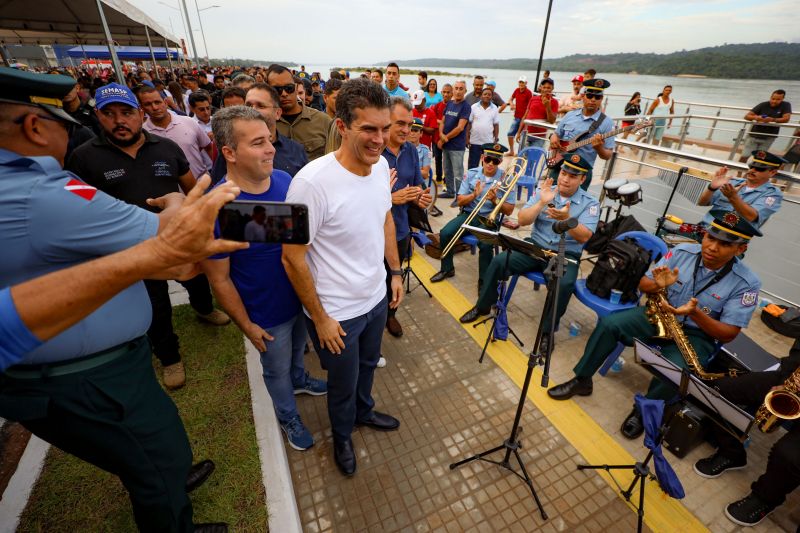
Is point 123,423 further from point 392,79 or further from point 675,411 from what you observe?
point 392,79

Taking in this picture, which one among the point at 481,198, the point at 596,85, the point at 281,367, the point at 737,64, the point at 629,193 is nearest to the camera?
the point at 281,367

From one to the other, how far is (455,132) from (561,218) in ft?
14.8

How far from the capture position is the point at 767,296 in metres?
4.79

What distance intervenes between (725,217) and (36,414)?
4.69 meters

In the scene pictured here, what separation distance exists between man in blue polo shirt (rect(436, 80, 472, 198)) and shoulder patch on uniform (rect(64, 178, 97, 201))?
742 centimetres

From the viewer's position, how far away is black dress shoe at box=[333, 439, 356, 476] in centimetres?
278

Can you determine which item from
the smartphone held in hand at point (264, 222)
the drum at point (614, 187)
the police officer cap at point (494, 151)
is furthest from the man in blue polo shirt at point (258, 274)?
the drum at point (614, 187)

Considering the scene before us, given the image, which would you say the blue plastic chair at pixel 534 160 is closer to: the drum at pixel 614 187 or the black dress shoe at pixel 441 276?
the drum at pixel 614 187

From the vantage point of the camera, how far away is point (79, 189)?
1.25 m

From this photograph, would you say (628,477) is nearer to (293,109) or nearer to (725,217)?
(725,217)

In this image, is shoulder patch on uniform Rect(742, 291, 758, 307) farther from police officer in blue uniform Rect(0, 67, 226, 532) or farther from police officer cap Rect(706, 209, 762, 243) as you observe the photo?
police officer in blue uniform Rect(0, 67, 226, 532)

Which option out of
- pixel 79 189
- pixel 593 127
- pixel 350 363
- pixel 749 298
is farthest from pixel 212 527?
pixel 593 127

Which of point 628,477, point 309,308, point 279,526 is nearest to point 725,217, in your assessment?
point 628,477

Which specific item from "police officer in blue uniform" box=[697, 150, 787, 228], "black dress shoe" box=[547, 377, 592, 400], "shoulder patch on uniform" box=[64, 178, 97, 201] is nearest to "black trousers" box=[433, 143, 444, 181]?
"police officer in blue uniform" box=[697, 150, 787, 228]
